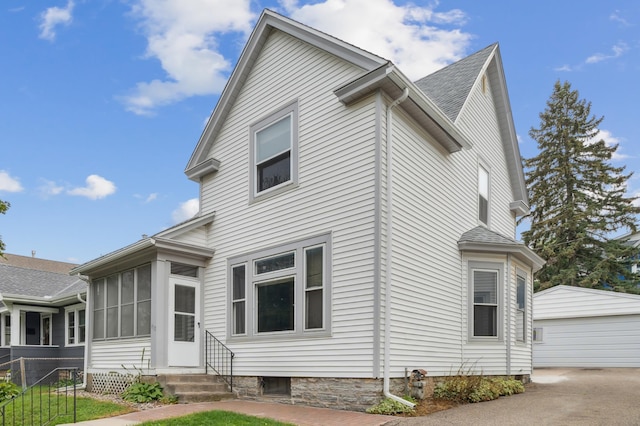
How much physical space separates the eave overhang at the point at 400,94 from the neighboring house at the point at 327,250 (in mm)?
33

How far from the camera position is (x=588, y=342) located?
66.1 ft

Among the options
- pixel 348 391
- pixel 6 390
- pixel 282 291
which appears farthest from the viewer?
pixel 282 291

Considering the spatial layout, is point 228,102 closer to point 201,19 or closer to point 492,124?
point 201,19

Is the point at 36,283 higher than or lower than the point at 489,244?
lower

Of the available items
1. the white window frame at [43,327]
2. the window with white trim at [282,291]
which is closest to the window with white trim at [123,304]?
the window with white trim at [282,291]

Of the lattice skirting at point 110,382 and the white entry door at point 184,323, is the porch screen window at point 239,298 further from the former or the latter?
the lattice skirting at point 110,382

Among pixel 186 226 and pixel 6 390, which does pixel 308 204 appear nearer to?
pixel 186 226

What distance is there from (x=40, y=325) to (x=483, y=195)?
677 inches

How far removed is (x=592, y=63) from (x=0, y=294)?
77.0ft

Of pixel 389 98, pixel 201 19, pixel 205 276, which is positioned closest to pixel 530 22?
pixel 389 98

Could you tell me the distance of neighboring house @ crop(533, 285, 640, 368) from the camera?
19.3m

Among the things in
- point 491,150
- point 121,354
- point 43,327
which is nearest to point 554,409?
point 491,150

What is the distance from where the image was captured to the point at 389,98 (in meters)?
9.84

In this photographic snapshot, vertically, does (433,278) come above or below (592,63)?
below
